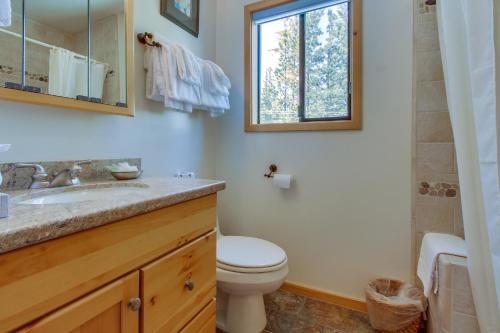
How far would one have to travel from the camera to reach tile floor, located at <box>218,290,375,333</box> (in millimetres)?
1425

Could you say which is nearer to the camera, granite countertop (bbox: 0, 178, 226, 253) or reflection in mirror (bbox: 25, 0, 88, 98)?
granite countertop (bbox: 0, 178, 226, 253)

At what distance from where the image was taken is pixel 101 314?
0.57 metres

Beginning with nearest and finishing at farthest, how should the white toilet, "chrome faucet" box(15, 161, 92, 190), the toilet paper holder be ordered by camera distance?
"chrome faucet" box(15, 161, 92, 190), the white toilet, the toilet paper holder

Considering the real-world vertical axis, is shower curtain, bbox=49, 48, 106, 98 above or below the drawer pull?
above

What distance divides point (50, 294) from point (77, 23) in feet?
3.50

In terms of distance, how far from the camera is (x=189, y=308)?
2.78ft

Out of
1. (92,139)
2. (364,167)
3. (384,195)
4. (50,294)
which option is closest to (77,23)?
(92,139)

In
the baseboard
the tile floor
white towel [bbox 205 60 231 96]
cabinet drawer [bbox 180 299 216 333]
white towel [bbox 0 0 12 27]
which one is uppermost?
white towel [bbox 205 60 231 96]

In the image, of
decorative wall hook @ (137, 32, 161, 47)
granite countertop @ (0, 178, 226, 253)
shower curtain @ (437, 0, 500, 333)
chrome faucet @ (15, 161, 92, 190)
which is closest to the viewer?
granite countertop @ (0, 178, 226, 253)

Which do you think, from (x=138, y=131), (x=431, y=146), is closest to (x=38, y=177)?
(x=138, y=131)

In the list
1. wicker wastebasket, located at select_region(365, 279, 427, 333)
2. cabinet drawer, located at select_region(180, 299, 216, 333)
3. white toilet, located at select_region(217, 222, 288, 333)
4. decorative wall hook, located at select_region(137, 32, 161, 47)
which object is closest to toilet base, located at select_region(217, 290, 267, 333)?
white toilet, located at select_region(217, 222, 288, 333)

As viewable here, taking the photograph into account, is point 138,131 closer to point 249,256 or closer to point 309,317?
point 249,256

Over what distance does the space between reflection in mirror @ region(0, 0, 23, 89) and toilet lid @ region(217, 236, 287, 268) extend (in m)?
1.08

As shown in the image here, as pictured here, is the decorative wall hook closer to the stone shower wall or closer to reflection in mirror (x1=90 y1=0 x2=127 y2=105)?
reflection in mirror (x1=90 y1=0 x2=127 y2=105)
